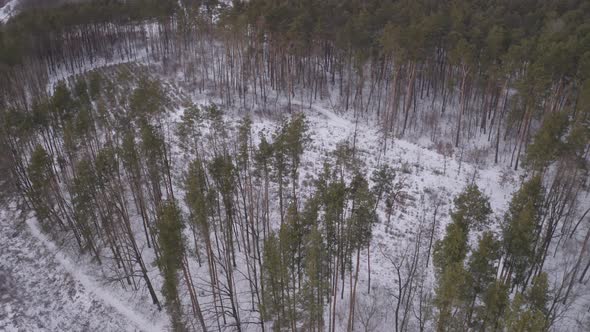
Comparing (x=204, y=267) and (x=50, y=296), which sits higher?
(x=204, y=267)

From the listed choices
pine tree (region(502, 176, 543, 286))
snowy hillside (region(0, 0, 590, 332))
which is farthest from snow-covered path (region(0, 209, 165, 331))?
pine tree (region(502, 176, 543, 286))

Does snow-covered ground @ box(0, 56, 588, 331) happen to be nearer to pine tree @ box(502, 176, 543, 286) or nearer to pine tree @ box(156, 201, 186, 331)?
pine tree @ box(156, 201, 186, 331)

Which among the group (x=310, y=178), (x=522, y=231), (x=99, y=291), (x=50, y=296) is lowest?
(x=50, y=296)

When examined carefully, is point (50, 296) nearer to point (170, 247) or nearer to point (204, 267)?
point (204, 267)

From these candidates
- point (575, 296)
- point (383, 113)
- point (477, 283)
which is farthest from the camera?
point (383, 113)

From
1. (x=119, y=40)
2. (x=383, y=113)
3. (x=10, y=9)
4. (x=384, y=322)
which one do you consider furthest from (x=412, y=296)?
(x=10, y=9)

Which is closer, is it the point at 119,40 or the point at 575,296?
the point at 575,296

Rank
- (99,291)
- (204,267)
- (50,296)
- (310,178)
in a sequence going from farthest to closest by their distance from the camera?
(310,178), (204,267), (99,291), (50,296)

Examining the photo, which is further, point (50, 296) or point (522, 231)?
point (50, 296)

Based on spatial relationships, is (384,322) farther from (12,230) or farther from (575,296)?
(12,230)

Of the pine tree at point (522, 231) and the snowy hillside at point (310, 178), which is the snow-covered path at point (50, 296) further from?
the pine tree at point (522, 231)

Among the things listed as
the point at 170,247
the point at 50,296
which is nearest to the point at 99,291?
the point at 50,296
